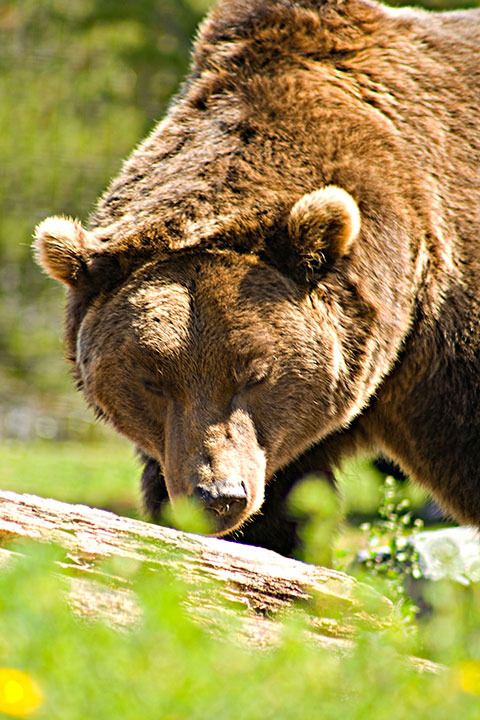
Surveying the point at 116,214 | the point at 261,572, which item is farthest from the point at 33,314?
the point at 261,572

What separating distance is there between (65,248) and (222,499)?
1.15 meters

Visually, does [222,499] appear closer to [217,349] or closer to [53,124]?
[217,349]

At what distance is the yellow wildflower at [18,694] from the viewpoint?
5.33 feet

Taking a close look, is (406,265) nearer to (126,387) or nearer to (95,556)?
(126,387)

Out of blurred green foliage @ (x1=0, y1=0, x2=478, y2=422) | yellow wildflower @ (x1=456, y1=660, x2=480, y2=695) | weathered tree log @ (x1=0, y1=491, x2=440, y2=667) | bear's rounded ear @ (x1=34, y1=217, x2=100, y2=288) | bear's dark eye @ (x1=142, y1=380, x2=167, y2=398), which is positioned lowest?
blurred green foliage @ (x1=0, y1=0, x2=478, y2=422)

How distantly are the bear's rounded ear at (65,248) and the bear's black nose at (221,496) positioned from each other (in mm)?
1037

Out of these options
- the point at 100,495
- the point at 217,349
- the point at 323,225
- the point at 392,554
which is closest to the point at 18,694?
the point at 217,349

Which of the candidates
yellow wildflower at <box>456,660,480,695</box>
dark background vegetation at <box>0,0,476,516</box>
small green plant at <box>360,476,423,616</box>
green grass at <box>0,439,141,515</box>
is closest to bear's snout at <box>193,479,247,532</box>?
small green plant at <box>360,476,423,616</box>

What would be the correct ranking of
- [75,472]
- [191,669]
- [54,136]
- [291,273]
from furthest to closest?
[54,136] → [75,472] → [291,273] → [191,669]

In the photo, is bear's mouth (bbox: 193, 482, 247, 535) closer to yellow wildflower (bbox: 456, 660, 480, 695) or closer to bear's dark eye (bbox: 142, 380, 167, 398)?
bear's dark eye (bbox: 142, 380, 167, 398)

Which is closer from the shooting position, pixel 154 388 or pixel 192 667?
pixel 192 667

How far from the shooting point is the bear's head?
3451 millimetres

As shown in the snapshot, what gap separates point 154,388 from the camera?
360cm

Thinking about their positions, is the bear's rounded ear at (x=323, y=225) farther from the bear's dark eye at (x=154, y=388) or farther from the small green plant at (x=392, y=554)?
the small green plant at (x=392, y=554)
